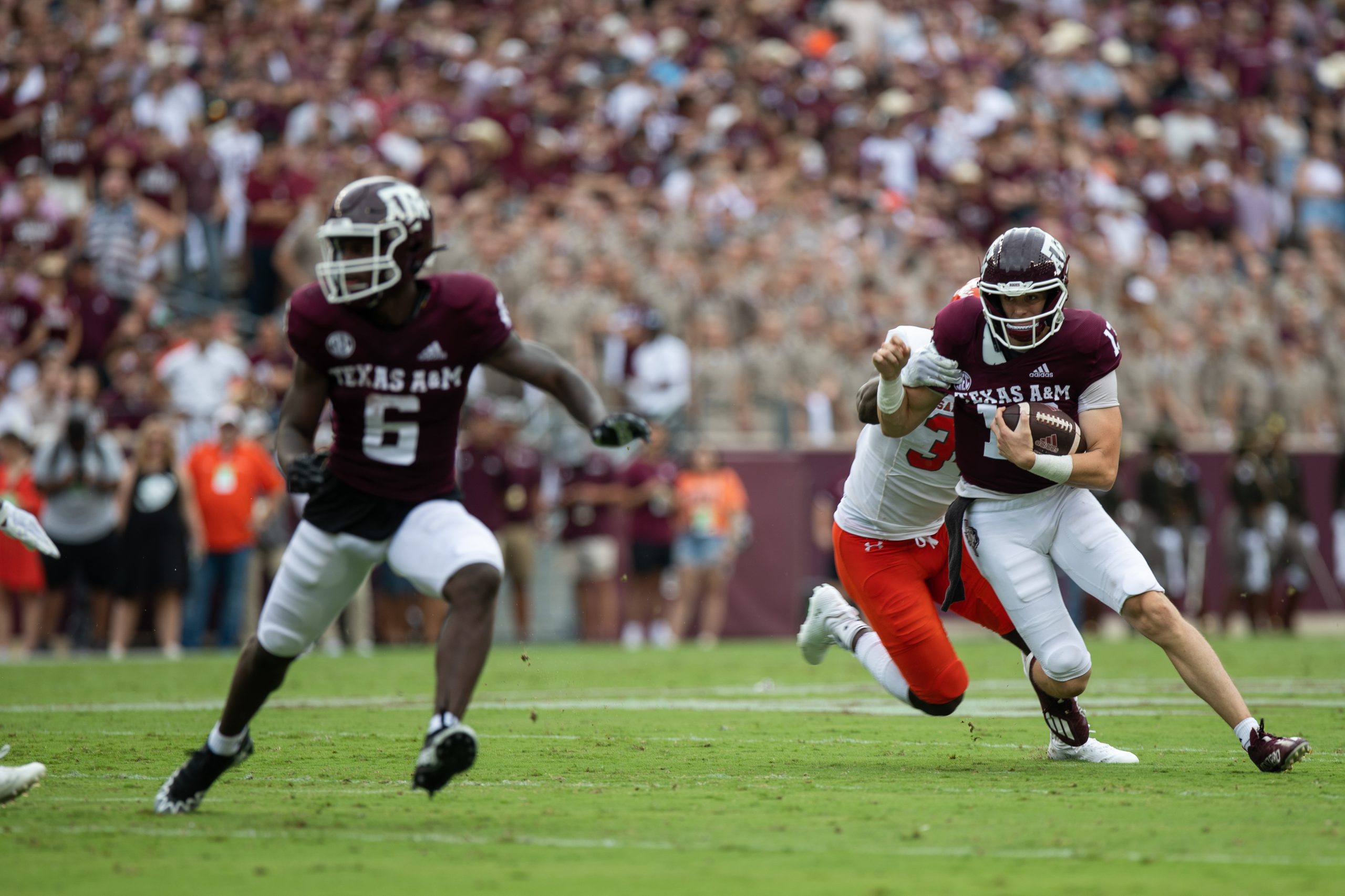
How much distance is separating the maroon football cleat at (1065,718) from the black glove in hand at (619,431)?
7.26ft

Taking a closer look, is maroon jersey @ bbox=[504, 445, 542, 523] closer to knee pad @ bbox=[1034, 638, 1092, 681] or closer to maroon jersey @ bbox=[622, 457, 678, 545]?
maroon jersey @ bbox=[622, 457, 678, 545]

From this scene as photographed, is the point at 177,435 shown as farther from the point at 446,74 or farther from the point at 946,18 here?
the point at 946,18

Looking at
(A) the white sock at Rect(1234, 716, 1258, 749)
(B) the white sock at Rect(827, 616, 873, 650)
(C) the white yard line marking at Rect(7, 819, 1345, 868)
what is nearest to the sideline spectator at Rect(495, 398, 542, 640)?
(B) the white sock at Rect(827, 616, 873, 650)

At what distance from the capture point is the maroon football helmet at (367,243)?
208 inches

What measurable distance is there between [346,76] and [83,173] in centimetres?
318

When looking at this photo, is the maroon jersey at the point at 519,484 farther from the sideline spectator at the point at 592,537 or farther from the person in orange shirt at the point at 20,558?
the person in orange shirt at the point at 20,558

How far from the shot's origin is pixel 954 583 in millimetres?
6715

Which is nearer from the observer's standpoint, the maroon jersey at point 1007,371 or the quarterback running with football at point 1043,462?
the quarterback running with football at point 1043,462

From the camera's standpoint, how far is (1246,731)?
616 cm

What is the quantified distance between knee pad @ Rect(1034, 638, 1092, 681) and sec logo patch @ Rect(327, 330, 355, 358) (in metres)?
2.75

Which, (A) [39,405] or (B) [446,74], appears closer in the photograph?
(A) [39,405]

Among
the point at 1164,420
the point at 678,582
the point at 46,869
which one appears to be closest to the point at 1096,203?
the point at 1164,420

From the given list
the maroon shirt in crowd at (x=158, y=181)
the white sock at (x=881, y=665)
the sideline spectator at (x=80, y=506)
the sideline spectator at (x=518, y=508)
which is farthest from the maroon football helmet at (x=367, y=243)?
the maroon shirt in crowd at (x=158, y=181)

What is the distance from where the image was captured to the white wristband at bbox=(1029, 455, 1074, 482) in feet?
20.1
